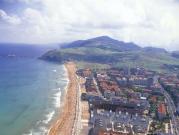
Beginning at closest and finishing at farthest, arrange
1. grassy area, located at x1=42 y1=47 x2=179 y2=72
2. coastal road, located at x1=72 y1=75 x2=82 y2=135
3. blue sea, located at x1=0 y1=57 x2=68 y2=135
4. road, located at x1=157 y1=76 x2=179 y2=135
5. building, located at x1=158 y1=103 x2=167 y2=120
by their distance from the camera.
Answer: coastal road, located at x1=72 y1=75 x2=82 y2=135
blue sea, located at x1=0 y1=57 x2=68 y2=135
road, located at x1=157 y1=76 x2=179 y2=135
building, located at x1=158 y1=103 x2=167 y2=120
grassy area, located at x1=42 y1=47 x2=179 y2=72

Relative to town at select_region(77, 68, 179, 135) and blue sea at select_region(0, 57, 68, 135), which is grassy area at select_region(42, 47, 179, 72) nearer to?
town at select_region(77, 68, 179, 135)

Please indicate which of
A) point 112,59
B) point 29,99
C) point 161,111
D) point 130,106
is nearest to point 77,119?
point 130,106

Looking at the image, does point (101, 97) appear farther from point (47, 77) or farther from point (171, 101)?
point (47, 77)

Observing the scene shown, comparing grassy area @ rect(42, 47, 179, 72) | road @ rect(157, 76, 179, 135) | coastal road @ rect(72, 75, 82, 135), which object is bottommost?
road @ rect(157, 76, 179, 135)

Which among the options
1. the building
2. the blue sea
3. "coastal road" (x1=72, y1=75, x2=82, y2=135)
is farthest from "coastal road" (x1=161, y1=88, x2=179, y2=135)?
the blue sea

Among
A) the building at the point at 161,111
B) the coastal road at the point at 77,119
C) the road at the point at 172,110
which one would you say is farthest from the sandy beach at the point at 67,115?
the road at the point at 172,110

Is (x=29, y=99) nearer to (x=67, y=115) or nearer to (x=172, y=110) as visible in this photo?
(x=67, y=115)
